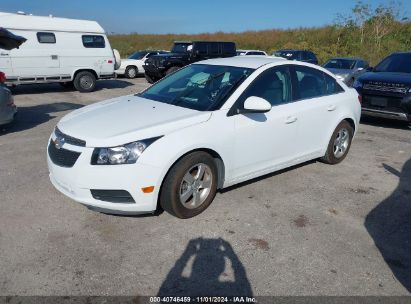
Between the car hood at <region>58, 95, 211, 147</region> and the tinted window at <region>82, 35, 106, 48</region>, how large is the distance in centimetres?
958

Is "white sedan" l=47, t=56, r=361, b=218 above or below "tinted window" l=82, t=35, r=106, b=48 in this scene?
below

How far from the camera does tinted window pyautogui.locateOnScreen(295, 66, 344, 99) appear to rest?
4871 millimetres

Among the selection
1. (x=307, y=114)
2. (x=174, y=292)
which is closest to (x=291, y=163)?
(x=307, y=114)

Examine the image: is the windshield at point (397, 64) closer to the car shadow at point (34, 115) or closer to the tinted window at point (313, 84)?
the tinted window at point (313, 84)

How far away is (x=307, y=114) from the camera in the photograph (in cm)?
481

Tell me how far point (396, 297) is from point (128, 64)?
18.0 meters

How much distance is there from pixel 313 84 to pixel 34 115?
7067mm

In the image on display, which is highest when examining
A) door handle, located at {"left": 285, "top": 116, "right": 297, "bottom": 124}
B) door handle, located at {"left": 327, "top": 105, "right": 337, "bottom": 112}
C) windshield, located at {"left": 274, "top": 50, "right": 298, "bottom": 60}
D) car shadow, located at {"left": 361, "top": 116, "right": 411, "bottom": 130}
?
windshield, located at {"left": 274, "top": 50, "right": 298, "bottom": 60}

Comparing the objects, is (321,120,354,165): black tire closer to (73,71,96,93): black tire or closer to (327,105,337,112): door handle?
(327,105,337,112): door handle

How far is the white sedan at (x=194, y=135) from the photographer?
3441mm

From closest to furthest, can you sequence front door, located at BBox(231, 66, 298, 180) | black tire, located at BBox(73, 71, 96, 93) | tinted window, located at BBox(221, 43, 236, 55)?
front door, located at BBox(231, 66, 298, 180)
black tire, located at BBox(73, 71, 96, 93)
tinted window, located at BBox(221, 43, 236, 55)

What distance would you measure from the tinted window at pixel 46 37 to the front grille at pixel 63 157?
9.67 m

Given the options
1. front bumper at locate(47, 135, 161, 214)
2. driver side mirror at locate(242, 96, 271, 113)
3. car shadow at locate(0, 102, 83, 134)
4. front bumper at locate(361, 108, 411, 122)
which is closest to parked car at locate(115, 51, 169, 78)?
car shadow at locate(0, 102, 83, 134)

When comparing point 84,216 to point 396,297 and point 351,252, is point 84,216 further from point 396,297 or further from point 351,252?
point 396,297
